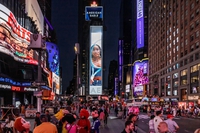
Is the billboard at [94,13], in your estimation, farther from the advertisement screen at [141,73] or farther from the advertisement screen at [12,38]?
the advertisement screen at [12,38]

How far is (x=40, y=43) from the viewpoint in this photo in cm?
2081

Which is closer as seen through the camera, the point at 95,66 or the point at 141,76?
the point at 141,76

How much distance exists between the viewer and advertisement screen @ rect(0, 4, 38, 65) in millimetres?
48094

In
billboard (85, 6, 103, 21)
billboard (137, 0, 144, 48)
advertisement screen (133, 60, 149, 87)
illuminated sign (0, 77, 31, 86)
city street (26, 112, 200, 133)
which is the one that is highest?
billboard (85, 6, 103, 21)

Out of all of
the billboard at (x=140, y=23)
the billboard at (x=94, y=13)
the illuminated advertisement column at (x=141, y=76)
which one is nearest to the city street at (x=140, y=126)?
the illuminated advertisement column at (x=141, y=76)

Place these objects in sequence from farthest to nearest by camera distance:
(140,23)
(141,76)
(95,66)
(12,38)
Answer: (95,66) < (140,23) < (141,76) < (12,38)

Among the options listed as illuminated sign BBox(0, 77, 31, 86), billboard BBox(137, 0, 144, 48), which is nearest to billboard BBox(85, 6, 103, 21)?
billboard BBox(137, 0, 144, 48)

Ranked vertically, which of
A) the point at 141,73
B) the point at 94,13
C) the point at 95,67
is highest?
the point at 94,13

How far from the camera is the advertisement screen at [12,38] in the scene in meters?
48.1

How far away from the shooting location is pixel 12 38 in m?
54.1

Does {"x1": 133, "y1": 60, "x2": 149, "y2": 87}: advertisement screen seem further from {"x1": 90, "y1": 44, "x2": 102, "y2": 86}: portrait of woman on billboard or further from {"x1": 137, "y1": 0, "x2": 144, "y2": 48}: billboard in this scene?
{"x1": 90, "y1": 44, "x2": 102, "y2": 86}: portrait of woman on billboard

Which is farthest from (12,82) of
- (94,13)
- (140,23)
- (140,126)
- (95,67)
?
(94,13)

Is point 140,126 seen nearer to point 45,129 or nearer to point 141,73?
point 45,129

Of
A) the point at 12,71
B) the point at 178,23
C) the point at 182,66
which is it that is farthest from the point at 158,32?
the point at 12,71
